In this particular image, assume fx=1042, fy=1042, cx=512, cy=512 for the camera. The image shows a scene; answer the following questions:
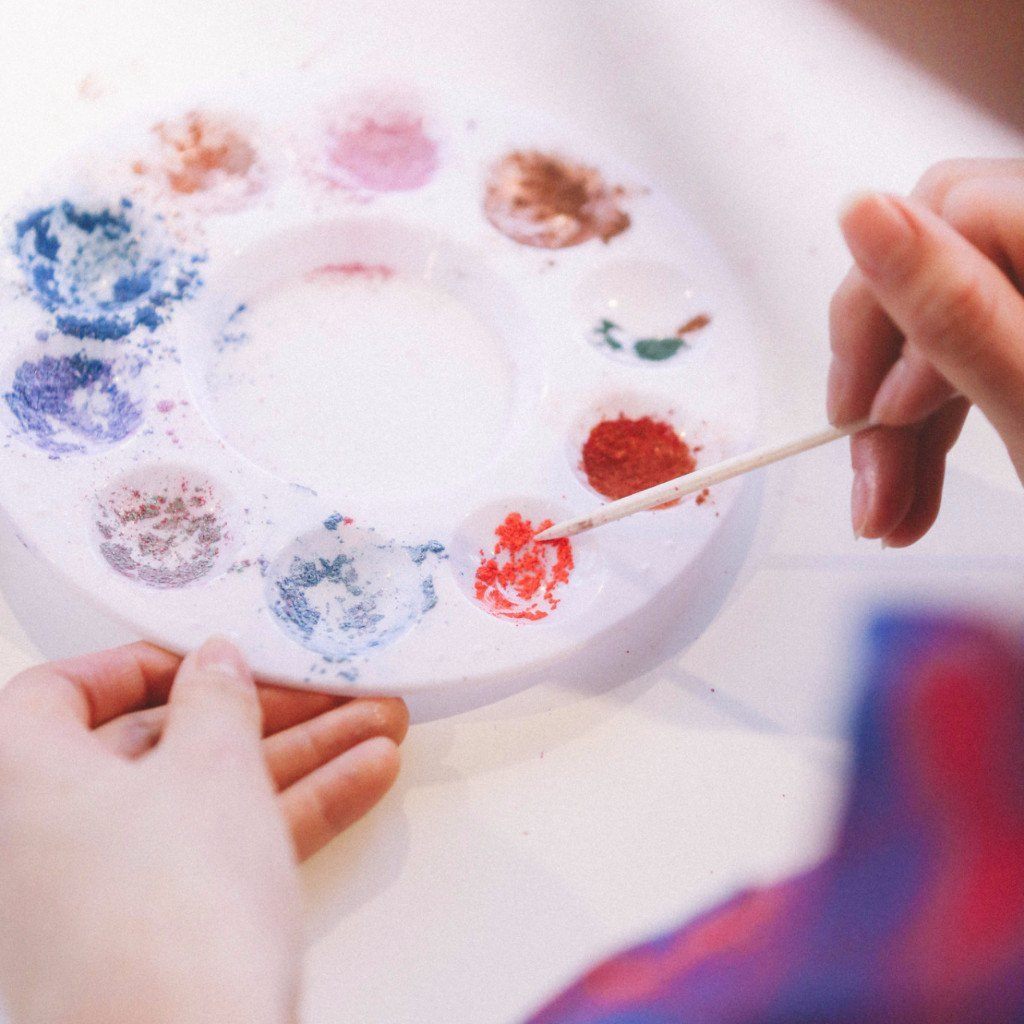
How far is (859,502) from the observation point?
41.3 inches

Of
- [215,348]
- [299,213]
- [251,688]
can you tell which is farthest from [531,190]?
[251,688]

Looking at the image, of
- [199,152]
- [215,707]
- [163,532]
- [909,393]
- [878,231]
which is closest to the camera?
[878,231]

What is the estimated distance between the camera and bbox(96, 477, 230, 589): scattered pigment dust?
38.5 inches

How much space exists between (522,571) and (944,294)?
1.62 feet

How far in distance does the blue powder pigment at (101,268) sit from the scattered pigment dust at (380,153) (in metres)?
0.22

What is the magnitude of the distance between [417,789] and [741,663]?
0.35 m

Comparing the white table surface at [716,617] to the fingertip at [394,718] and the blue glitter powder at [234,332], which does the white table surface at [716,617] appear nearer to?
the fingertip at [394,718]

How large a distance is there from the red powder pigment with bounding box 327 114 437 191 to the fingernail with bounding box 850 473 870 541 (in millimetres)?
625

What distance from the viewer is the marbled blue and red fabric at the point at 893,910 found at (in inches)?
34.4

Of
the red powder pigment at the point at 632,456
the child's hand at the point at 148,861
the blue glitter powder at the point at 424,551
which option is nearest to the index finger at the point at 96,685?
the child's hand at the point at 148,861

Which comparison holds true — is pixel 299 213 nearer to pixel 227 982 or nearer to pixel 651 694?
pixel 651 694

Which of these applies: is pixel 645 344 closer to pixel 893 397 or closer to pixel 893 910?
pixel 893 397

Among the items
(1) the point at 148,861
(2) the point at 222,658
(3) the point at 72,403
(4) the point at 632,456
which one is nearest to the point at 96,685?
(2) the point at 222,658

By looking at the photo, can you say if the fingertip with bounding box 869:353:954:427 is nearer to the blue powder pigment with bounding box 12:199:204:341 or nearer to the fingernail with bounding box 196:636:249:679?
the fingernail with bounding box 196:636:249:679
